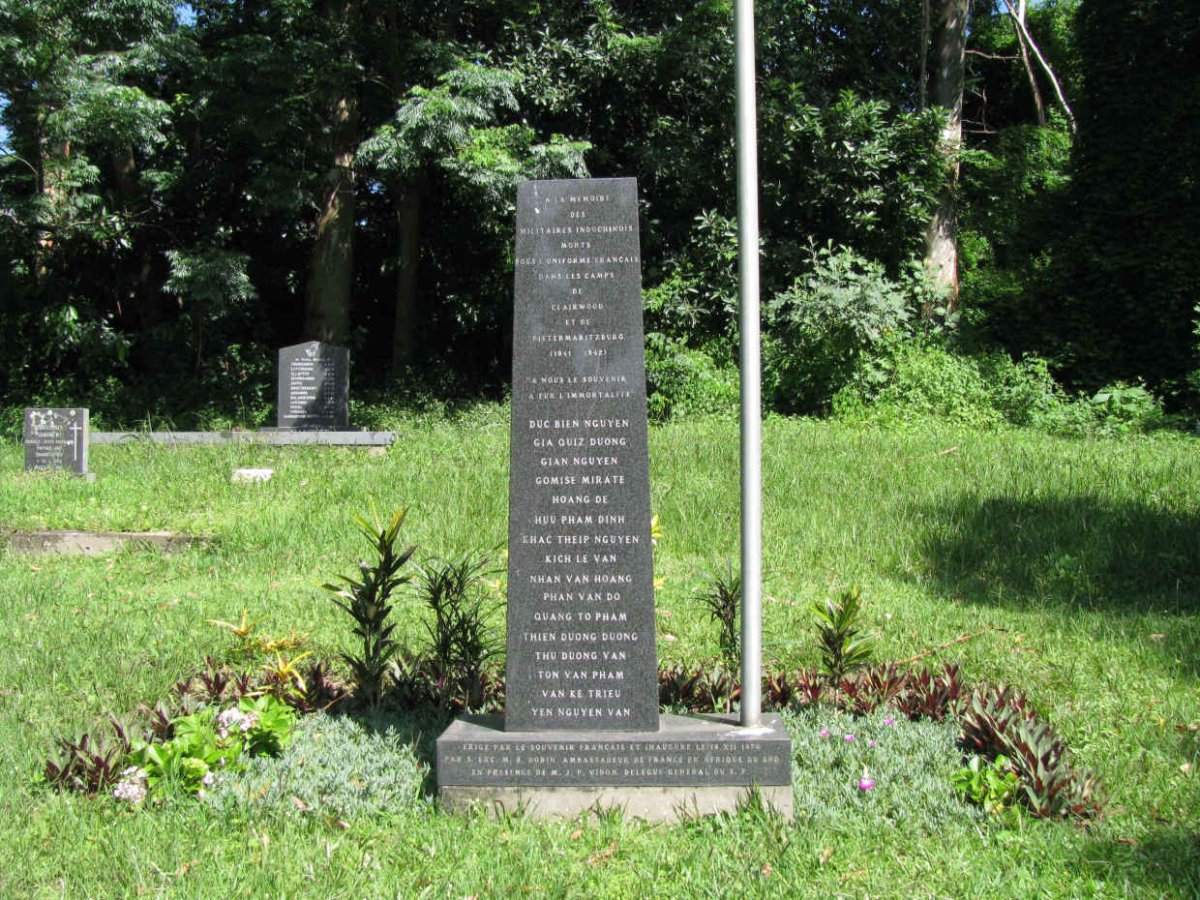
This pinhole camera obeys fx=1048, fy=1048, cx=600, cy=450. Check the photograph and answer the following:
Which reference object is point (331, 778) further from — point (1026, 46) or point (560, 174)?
point (1026, 46)

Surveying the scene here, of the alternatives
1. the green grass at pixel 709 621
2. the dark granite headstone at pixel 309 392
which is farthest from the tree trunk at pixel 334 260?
the green grass at pixel 709 621

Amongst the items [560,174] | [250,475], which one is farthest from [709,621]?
[560,174]

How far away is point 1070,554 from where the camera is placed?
7.46m

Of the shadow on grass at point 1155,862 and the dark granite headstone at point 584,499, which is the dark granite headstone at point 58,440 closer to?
the dark granite headstone at point 584,499

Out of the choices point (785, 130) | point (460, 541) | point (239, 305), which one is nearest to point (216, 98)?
point (239, 305)

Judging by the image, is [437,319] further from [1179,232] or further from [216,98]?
[1179,232]

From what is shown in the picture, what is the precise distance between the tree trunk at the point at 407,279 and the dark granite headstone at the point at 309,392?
4518mm

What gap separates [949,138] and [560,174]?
6.44 m

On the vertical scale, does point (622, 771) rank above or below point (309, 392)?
below

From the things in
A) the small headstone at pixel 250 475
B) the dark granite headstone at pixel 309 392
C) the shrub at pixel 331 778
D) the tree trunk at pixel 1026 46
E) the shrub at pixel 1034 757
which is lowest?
the shrub at pixel 331 778

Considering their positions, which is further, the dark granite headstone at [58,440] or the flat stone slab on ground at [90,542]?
the dark granite headstone at [58,440]

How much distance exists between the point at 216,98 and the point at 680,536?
11.9 meters

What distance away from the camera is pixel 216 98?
16.1m

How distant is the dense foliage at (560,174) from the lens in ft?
48.7
